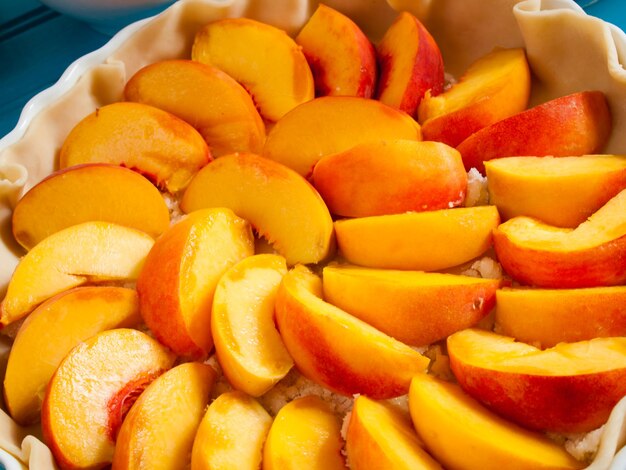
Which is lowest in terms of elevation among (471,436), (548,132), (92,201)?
(471,436)

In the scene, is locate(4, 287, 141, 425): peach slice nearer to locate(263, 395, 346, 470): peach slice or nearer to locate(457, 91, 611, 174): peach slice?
locate(263, 395, 346, 470): peach slice

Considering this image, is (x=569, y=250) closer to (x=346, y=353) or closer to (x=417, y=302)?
(x=417, y=302)

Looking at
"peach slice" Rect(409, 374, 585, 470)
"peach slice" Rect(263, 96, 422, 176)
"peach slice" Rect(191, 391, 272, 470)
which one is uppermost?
"peach slice" Rect(263, 96, 422, 176)

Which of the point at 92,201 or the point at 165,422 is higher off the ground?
the point at 92,201

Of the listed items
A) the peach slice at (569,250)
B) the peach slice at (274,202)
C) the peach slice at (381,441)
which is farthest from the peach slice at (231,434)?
the peach slice at (569,250)

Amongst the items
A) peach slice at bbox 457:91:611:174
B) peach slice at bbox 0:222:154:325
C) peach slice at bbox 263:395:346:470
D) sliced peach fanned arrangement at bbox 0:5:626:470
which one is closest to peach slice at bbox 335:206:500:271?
sliced peach fanned arrangement at bbox 0:5:626:470

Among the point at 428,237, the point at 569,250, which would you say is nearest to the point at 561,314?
the point at 569,250
